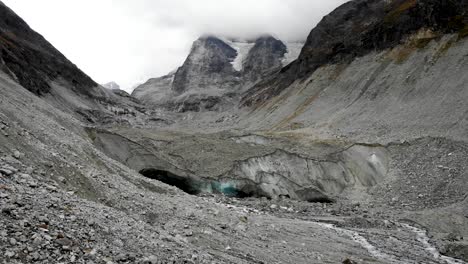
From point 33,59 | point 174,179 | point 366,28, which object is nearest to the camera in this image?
point 174,179

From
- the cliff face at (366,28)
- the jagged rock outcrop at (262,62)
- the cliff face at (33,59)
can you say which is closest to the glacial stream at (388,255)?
the cliff face at (366,28)

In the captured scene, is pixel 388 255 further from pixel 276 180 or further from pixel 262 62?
pixel 262 62

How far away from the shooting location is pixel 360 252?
1962 centimetres

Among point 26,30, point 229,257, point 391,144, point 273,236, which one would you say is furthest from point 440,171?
point 26,30

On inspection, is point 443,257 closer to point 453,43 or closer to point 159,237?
point 159,237

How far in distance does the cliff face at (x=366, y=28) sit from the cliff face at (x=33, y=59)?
46.6 metres

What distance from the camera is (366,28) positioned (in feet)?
285

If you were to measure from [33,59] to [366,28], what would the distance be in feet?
233

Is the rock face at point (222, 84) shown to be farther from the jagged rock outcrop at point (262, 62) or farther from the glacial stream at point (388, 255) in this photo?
the glacial stream at point (388, 255)

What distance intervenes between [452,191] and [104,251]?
28.1m

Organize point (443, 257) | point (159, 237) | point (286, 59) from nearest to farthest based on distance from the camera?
point (159, 237) < point (443, 257) < point (286, 59)

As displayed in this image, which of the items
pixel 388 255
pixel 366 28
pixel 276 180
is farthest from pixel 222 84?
pixel 388 255

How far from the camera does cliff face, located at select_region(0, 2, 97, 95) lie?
79625 mm

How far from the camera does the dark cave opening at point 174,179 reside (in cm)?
3409
